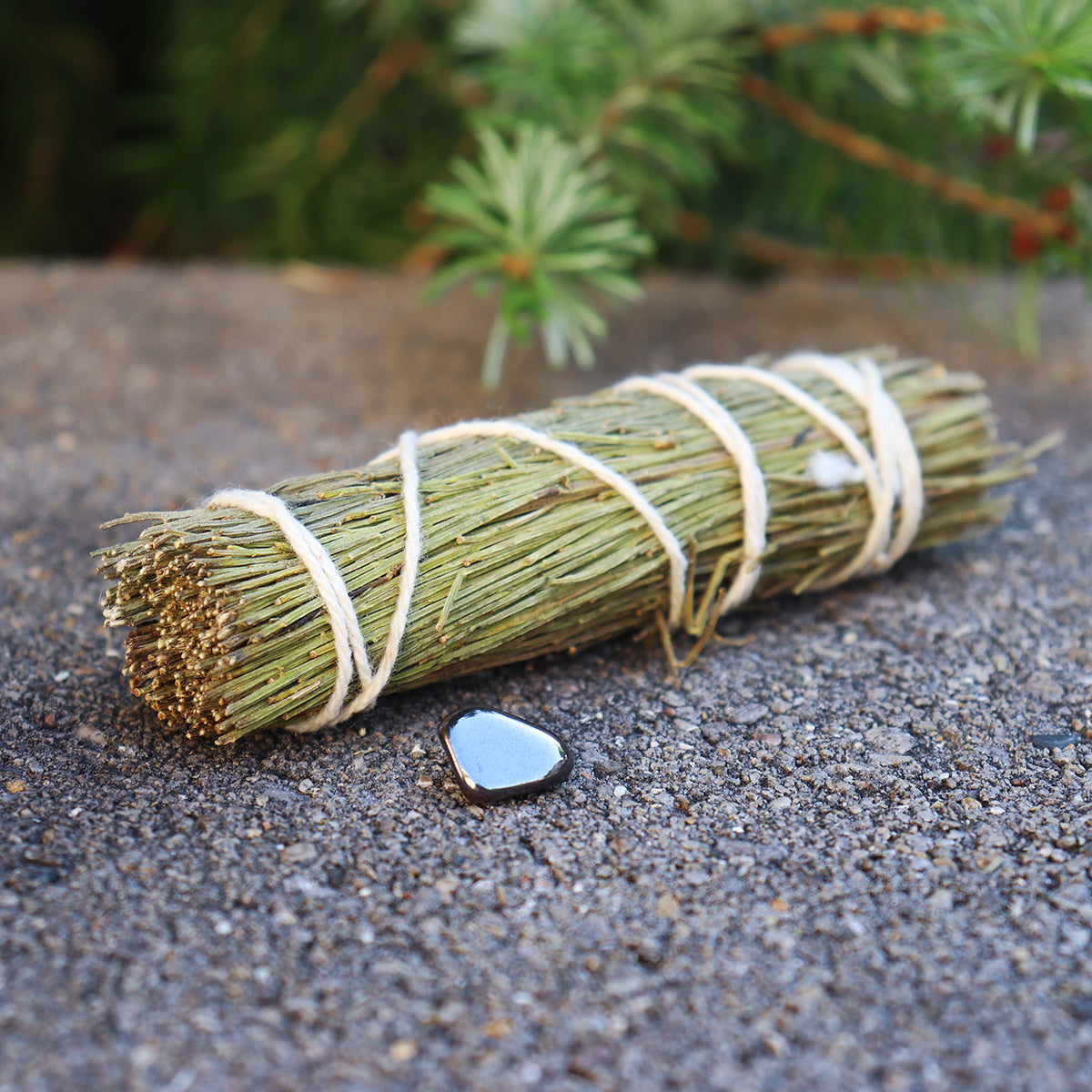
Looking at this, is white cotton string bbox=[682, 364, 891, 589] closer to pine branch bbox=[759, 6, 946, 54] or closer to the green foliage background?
the green foliage background

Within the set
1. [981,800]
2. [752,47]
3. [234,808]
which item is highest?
[752,47]

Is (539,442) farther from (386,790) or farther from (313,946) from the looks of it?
(313,946)

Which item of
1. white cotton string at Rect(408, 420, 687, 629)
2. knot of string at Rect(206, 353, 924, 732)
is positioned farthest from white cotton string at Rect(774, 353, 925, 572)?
white cotton string at Rect(408, 420, 687, 629)

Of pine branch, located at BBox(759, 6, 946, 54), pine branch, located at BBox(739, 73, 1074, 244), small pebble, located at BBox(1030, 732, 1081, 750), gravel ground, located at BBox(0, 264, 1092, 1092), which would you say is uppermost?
pine branch, located at BBox(759, 6, 946, 54)

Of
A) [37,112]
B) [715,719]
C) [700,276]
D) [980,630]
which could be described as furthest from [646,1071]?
[37,112]

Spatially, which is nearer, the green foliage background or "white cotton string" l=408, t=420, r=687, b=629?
"white cotton string" l=408, t=420, r=687, b=629

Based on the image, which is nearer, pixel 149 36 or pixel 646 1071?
pixel 646 1071

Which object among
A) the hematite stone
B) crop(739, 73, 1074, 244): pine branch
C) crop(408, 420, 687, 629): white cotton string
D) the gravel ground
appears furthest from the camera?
crop(739, 73, 1074, 244): pine branch

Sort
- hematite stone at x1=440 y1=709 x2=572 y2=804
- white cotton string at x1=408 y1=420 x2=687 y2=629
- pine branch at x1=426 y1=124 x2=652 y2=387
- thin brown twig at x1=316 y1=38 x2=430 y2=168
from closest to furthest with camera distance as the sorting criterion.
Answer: hematite stone at x1=440 y1=709 x2=572 y2=804 → white cotton string at x1=408 y1=420 x2=687 y2=629 → pine branch at x1=426 y1=124 x2=652 y2=387 → thin brown twig at x1=316 y1=38 x2=430 y2=168
